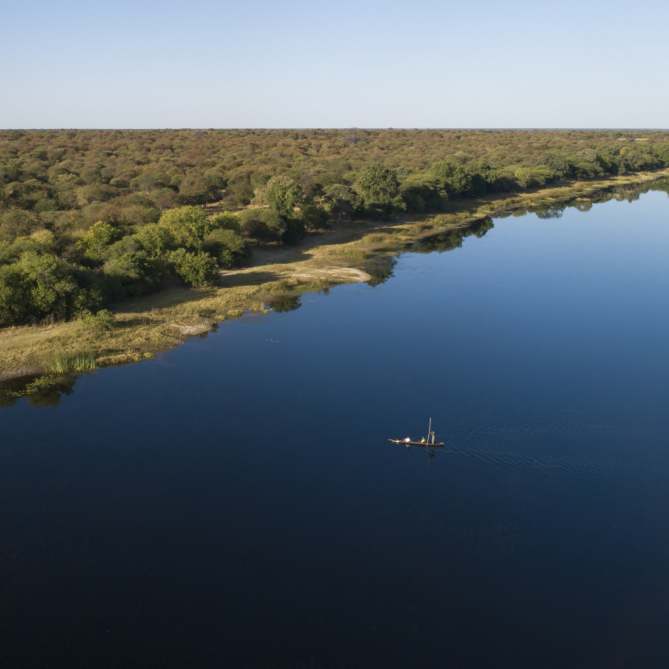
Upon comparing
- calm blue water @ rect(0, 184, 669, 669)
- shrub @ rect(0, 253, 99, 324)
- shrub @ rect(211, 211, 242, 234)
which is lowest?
calm blue water @ rect(0, 184, 669, 669)

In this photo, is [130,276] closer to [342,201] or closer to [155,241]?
[155,241]

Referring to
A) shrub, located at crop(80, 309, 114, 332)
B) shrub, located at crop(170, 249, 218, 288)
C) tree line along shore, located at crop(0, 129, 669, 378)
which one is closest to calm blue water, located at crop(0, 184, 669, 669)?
shrub, located at crop(80, 309, 114, 332)

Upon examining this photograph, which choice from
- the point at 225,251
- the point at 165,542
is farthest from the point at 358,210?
the point at 165,542

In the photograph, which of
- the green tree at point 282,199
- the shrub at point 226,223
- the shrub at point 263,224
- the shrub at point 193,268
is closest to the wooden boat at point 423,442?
the shrub at point 193,268

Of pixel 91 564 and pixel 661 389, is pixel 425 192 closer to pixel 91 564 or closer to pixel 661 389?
pixel 661 389

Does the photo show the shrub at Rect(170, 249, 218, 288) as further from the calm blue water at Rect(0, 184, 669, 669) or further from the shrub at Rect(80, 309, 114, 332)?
the calm blue water at Rect(0, 184, 669, 669)

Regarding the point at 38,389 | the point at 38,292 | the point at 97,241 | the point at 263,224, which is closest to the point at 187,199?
the point at 263,224
